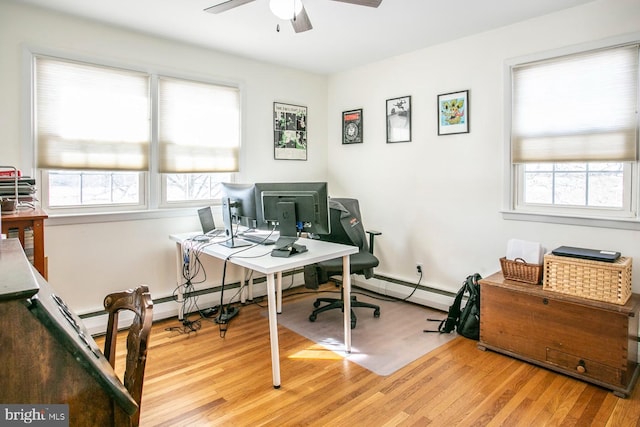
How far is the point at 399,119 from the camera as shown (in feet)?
13.3

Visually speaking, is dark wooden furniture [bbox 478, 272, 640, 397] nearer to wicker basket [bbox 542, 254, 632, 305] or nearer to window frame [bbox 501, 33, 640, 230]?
wicker basket [bbox 542, 254, 632, 305]

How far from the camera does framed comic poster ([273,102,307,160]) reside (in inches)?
171

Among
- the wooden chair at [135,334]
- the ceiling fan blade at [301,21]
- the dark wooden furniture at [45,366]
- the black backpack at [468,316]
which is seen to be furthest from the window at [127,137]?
the dark wooden furniture at [45,366]

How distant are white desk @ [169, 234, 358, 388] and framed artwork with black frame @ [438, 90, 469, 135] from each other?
1.56 metres

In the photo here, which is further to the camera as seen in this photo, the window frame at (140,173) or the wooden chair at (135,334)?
the window frame at (140,173)

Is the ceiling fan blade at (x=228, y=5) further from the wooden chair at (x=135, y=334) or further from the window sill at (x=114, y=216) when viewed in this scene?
the window sill at (x=114, y=216)

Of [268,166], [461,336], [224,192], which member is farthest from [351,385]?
[268,166]

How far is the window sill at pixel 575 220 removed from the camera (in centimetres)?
269

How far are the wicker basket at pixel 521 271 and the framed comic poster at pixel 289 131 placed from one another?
249 cm

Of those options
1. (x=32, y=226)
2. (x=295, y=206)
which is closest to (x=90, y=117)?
(x=32, y=226)

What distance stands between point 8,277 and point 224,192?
2.58m

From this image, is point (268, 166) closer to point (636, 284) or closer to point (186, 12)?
point (186, 12)

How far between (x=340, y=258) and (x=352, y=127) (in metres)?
1.75

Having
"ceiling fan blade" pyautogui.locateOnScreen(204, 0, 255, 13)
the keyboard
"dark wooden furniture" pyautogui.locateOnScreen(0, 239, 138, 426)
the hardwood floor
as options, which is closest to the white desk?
the keyboard
